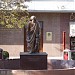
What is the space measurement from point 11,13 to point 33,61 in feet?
25.6

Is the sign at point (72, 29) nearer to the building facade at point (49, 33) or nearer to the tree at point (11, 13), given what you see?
the building facade at point (49, 33)

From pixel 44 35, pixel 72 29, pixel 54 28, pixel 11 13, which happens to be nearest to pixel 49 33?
pixel 44 35

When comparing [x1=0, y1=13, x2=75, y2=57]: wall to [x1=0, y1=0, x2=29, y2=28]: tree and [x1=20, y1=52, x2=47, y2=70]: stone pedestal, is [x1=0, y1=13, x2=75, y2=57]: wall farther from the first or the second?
[x1=20, y1=52, x2=47, y2=70]: stone pedestal

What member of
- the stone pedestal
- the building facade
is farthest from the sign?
the stone pedestal

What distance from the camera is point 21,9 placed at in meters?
20.2

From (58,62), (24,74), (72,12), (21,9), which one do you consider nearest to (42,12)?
(72,12)

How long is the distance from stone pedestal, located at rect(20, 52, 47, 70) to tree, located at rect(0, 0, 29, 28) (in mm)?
6907

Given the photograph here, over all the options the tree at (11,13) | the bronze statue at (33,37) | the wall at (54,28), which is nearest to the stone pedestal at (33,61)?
the bronze statue at (33,37)

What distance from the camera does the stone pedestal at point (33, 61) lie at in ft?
38.9

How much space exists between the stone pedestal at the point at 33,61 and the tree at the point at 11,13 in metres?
6.91

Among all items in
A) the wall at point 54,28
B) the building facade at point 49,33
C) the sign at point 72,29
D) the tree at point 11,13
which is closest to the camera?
the tree at point 11,13

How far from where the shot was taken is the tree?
18.7 m

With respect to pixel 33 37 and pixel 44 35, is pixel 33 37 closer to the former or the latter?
pixel 33 37

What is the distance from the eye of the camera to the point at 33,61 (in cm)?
1191
